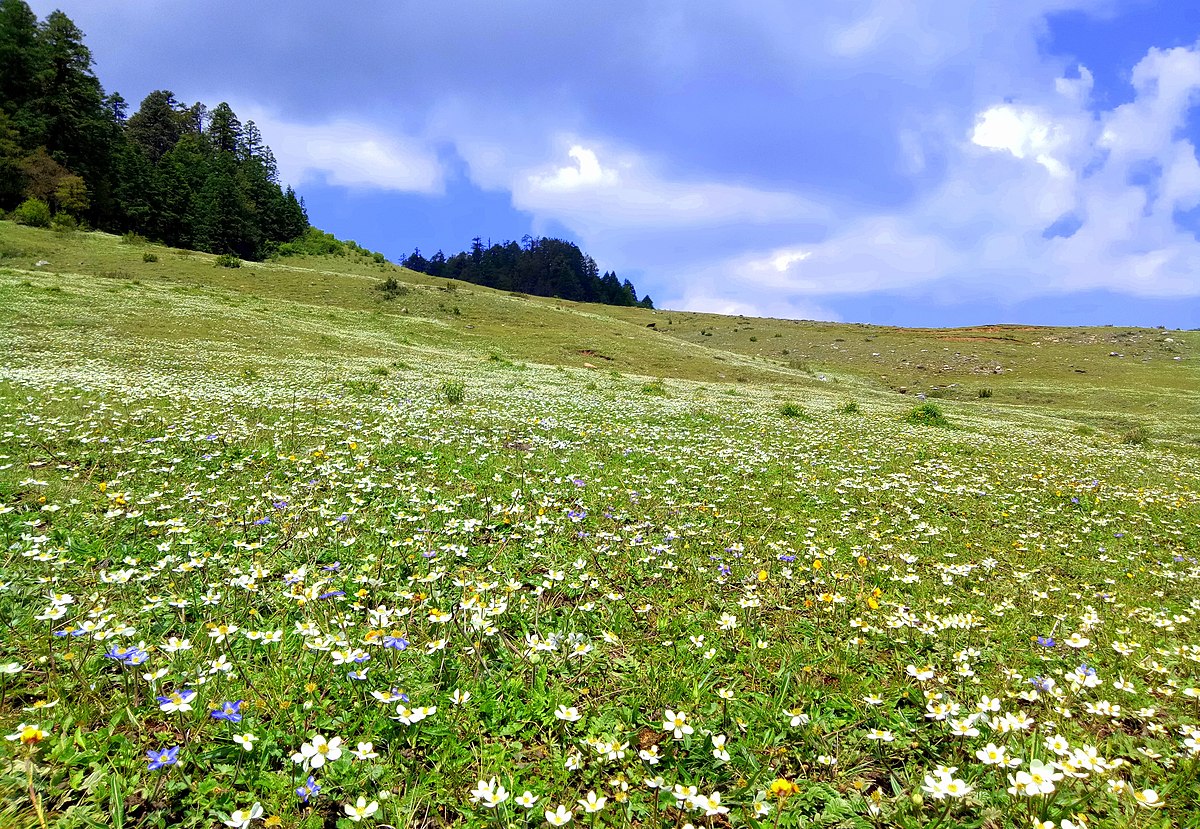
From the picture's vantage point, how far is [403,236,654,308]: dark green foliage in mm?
160875

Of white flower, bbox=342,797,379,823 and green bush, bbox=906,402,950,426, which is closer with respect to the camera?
white flower, bbox=342,797,379,823

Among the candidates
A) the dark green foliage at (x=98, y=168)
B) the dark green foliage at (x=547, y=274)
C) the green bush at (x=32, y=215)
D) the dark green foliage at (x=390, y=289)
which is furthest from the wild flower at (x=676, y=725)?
the dark green foliage at (x=547, y=274)

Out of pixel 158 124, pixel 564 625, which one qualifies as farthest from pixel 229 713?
pixel 158 124

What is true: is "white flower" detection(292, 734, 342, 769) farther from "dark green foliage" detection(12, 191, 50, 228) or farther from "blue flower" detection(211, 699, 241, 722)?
"dark green foliage" detection(12, 191, 50, 228)

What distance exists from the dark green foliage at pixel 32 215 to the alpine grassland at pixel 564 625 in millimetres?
53966

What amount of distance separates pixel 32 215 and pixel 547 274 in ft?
401

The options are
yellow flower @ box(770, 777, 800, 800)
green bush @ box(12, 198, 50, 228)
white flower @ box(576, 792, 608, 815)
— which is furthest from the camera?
green bush @ box(12, 198, 50, 228)

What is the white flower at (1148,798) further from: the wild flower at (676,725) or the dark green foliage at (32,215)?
the dark green foliage at (32,215)

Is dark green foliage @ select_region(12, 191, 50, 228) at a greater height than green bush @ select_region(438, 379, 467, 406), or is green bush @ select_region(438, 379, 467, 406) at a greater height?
dark green foliage @ select_region(12, 191, 50, 228)

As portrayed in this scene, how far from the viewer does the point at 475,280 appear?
16938cm

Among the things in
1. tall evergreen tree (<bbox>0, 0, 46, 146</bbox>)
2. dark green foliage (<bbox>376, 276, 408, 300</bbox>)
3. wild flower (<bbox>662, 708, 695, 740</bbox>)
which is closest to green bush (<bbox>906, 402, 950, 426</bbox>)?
wild flower (<bbox>662, 708, 695, 740</bbox>)

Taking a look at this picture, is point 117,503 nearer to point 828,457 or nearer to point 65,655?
point 65,655

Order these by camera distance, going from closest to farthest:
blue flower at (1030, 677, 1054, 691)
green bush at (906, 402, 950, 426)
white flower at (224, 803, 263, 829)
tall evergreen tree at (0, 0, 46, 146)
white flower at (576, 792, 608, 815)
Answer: white flower at (224, 803, 263, 829), white flower at (576, 792, 608, 815), blue flower at (1030, 677, 1054, 691), green bush at (906, 402, 950, 426), tall evergreen tree at (0, 0, 46, 146)

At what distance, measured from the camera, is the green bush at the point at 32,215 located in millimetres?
49406
